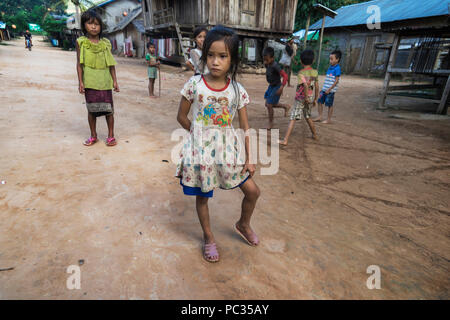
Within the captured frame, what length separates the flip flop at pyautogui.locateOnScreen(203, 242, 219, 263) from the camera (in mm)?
1721

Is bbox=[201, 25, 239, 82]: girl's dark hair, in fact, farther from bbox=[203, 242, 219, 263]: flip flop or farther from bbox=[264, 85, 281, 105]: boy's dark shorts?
bbox=[264, 85, 281, 105]: boy's dark shorts

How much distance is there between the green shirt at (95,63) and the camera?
119 inches

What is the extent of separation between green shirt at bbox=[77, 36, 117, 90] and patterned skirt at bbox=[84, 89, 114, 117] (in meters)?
0.07

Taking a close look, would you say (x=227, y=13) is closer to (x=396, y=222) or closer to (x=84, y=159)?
(x=84, y=159)

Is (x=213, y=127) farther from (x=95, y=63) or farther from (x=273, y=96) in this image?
(x=273, y=96)

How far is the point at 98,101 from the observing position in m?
3.27

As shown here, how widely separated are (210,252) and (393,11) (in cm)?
2037

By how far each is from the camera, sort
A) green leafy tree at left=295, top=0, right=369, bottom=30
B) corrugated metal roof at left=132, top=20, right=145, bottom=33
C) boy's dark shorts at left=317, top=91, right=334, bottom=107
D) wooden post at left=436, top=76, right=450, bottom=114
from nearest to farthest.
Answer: boy's dark shorts at left=317, top=91, right=334, bottom=107 → wooden post at left=436, top=76, right=450, bottom=114 → green leafy tree at left=295, top=0, right=369, bottom=30 → corrugated metal roof at left=132, top=20, right=145, bottom=33

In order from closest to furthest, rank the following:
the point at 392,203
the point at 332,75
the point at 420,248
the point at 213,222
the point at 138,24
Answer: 1. the point at 420,248
2. the point at 213,222
3. the point at 392,203
4. the point at 332,75
5. the point at 138,24

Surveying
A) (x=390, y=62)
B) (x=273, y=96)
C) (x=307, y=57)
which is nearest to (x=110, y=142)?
(x=273, y=96)

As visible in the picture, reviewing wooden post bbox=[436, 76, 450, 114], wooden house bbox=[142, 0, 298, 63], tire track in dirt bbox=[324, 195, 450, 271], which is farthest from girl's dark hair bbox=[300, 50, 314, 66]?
wooden house bbox=[142, 0, 298, 63]

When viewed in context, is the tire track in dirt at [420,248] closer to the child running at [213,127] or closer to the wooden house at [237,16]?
the child running at [213,127]

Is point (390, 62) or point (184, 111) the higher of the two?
point (390, 62)
